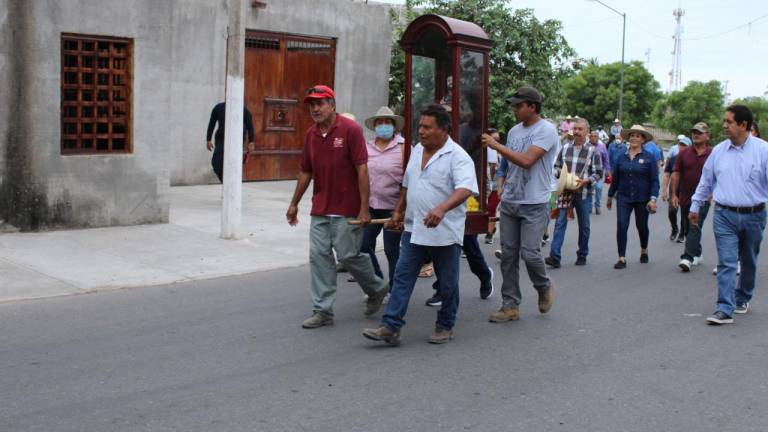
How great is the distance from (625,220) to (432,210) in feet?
17.2

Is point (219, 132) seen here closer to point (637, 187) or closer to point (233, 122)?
point (233, 122)

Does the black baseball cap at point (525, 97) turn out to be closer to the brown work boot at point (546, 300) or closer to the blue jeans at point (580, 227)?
the brown work boot at point (546, 300)

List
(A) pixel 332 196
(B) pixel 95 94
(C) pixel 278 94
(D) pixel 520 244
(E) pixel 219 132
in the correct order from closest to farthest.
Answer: (A) pixel 332 196
(D) pixel 520 244
(B) pixel 95 94
(E) pixel 219 132
(C) pixel 278 94

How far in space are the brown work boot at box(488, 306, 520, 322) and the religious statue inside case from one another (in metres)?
0.85

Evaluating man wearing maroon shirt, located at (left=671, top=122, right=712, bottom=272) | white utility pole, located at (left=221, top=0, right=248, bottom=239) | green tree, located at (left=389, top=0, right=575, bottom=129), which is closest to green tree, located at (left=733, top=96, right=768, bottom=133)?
green tree, located at (left=389, top=0, right=575, bottom=129)

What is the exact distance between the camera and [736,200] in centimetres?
806

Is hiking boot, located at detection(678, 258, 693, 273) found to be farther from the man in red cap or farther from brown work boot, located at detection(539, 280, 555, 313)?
the man in red cap

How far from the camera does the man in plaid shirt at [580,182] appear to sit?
1116 centimetres

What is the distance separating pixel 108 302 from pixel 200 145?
8897 millimetres

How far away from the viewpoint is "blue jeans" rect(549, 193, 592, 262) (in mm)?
10961

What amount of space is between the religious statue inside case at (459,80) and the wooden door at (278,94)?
28.7 ft

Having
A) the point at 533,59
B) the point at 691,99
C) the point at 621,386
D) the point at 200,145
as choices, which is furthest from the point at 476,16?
the point at 691,99

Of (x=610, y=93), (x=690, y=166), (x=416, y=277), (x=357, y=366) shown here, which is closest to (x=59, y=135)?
(x=416, y=277)

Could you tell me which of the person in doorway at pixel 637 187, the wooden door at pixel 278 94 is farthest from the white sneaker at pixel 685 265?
the wooden door at pixel 278 94
